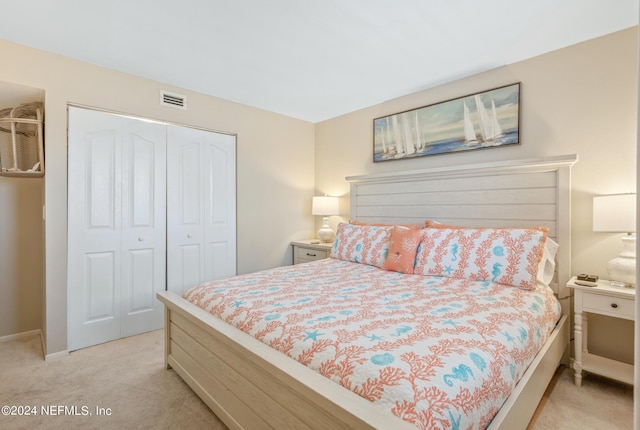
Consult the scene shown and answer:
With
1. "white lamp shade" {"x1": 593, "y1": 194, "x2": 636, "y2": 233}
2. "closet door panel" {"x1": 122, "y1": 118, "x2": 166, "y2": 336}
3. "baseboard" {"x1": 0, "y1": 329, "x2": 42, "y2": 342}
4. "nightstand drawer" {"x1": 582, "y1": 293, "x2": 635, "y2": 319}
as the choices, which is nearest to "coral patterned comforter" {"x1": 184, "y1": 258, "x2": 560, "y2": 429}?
"nightstand drawer" {"x1": 582, "y1": 293, "x2": 635, "y2": 319}

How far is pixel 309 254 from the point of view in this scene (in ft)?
12.3

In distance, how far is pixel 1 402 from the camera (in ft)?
5.91

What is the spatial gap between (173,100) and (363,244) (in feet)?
7.60

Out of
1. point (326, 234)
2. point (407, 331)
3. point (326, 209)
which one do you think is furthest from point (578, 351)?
point (326, 209)

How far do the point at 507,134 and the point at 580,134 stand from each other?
0.48 m

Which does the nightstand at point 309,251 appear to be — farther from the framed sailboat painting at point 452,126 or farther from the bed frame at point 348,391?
the framed sailboat painting at point 452,126

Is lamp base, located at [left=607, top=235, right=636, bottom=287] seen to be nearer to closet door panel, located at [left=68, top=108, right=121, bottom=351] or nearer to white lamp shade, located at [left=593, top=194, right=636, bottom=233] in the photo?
white lamp shade, located at [left=593, top=194, right=636, bottom=233]

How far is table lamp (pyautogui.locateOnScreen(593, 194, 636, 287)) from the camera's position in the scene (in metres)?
1.84

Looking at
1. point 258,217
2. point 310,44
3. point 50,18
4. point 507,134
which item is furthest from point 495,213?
point 50,18

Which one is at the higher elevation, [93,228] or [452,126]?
[452,126]

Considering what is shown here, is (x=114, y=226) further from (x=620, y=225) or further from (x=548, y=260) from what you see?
(x=620, y=225)

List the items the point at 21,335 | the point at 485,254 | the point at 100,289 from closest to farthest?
the point at 485,254
the point at 100,289
the point at 21,335

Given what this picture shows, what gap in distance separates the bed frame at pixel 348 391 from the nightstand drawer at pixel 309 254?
0.58 metres

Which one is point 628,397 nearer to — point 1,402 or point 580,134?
point 580,134
